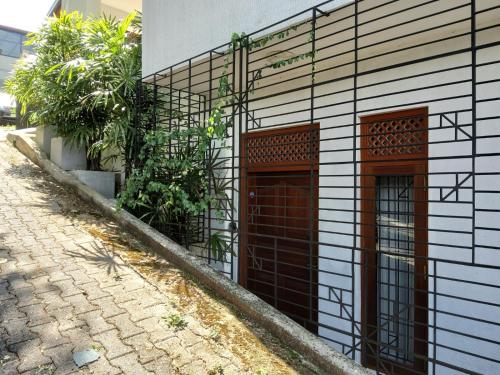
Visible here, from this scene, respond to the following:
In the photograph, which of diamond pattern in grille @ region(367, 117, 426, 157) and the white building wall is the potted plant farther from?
diamond pattern in grille @ region(367, 117, 426, 157)

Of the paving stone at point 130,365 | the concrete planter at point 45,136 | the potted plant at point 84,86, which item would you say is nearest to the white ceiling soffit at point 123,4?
the potted plant at point 84,86

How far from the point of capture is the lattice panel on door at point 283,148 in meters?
4.58

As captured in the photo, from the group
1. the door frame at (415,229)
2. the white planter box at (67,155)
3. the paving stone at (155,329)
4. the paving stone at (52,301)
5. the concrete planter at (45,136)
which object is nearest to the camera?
the paving stone at (155,329)

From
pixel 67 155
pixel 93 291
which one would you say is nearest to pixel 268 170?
pixel 93 291

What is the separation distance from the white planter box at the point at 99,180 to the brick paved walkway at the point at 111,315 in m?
1.83

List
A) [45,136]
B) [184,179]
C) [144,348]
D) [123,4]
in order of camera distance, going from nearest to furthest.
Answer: [144,348] → [184,179] → [45,136] → [123,4]

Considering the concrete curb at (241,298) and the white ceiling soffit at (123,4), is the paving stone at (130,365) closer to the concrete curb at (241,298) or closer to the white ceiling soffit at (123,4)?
the concrete curb at (241,298)

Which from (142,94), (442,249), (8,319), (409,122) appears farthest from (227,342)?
(142,94)

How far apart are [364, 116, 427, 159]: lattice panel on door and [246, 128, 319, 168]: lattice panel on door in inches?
29.1

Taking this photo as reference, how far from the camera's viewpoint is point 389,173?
12.3ft

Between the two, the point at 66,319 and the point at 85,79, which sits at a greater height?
the point at 85,79

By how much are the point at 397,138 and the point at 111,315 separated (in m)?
3.39

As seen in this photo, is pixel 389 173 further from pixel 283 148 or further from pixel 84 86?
pixel 84 86

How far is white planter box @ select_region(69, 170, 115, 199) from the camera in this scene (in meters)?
6.02
